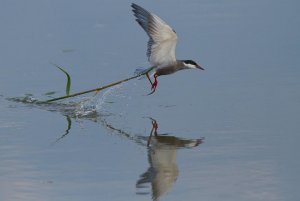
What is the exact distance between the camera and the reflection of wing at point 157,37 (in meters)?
8.25

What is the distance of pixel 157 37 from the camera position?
8.39m

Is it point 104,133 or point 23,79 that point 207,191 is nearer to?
point 104,133

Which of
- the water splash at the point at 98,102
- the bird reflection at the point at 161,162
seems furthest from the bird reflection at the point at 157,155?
the water splash at the point at 98,102

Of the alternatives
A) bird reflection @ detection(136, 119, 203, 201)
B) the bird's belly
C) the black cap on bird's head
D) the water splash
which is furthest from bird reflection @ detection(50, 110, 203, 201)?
the black cap on bird's head

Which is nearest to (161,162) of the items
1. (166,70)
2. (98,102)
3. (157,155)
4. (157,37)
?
(157,155)

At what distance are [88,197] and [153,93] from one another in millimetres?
3066

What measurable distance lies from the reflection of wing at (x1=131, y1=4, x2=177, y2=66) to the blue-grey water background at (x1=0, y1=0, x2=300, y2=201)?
384 millimetres

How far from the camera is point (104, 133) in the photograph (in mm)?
7785

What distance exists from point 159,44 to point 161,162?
195 cm

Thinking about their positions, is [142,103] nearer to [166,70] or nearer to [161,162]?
[166,70]

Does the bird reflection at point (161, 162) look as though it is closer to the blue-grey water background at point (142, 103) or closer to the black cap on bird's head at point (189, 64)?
the blue-grey water background at point (142, 103)

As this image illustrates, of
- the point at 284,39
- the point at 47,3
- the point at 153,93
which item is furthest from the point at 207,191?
the point at 47,3

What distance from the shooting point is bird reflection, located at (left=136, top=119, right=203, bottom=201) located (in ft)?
20.4

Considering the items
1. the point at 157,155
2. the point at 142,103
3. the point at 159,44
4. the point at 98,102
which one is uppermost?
the point at 159,44
